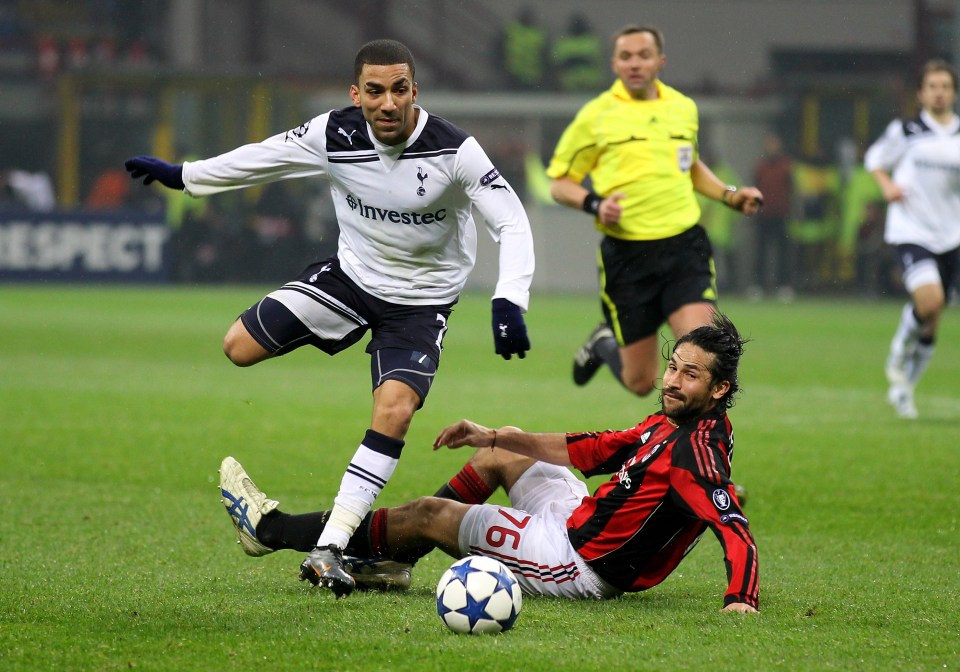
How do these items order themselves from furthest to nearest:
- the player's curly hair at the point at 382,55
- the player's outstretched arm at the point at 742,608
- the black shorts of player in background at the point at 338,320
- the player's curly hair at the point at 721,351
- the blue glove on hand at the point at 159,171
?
the blue glove on hand at the point at 159,171, the black shorts of player in background at the point at 338,320, the player's curly hair at the point at 382,55, the player's curly hair at the point at 721,351, the player's outstretched arm at the point at 742,608

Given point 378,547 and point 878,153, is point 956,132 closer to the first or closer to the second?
point 878,153

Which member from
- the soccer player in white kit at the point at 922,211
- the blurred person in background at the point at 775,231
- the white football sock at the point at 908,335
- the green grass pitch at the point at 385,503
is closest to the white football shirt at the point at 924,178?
the soccer player in white kit at the point at 922,211

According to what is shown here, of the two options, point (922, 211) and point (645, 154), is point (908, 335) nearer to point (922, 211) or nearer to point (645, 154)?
point (922, 211)

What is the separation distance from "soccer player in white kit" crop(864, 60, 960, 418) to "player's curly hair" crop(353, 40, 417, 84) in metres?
5.67

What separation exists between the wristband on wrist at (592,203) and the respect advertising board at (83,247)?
19116 mm

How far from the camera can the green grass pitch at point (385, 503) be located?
13.9 feet

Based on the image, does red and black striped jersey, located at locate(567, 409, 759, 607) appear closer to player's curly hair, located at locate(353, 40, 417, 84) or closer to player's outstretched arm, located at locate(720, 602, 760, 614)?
player's outstretched arm, located at locate(720, 602, 760, 614)

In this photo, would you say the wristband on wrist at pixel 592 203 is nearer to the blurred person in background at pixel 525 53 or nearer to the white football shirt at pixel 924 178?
the white football shirt at pixel 924 178

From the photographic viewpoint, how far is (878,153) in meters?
11.0

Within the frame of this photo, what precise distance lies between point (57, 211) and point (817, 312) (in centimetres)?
1307

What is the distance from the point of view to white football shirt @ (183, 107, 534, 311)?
5.57 meters

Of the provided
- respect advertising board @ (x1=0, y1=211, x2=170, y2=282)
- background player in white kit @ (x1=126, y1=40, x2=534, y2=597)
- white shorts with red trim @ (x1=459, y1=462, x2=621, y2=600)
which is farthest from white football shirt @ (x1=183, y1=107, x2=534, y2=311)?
respect advertising board @ (x1=0, y1=211, x2=170, y2=282)

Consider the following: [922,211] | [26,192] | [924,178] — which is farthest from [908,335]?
[26,192]

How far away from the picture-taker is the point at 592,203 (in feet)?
25.8
